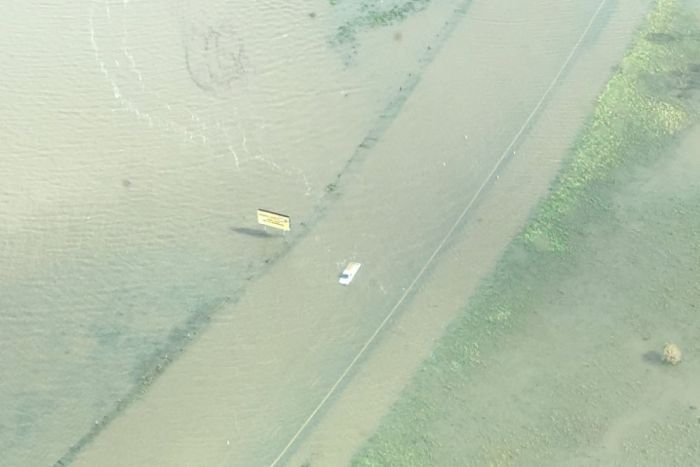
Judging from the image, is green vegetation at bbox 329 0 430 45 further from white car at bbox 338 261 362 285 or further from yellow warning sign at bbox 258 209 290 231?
white car at bbox 338 261 362 285

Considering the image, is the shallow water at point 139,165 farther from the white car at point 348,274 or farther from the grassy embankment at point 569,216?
the grassy embankment at point 569,216

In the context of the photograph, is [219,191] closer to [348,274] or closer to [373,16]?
[348,274]

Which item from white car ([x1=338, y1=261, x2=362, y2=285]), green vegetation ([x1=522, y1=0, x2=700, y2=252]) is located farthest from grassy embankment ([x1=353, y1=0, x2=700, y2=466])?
white car ([x1=338, y1=261, x2=362, y2=285])

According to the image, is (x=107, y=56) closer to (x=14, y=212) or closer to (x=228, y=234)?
(x=14, y=212)

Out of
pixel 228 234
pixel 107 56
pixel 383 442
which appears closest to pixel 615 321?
pixel 383 442

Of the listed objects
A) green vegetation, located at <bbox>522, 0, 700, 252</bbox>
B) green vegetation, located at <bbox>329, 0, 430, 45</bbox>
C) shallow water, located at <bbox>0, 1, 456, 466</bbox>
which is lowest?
shallow water, located at <bbox>0, 1, 456, 466</bbox>

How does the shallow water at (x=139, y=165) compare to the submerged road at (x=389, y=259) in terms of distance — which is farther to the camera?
the shallow water at (x=139, y=165)

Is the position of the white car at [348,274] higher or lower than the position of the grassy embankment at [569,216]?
lower

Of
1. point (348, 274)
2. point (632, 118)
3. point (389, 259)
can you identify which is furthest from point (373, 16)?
point (348, 274)

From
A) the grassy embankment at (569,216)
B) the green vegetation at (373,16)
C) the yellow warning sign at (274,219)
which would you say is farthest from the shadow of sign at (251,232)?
the green vegetation at (373,16)
